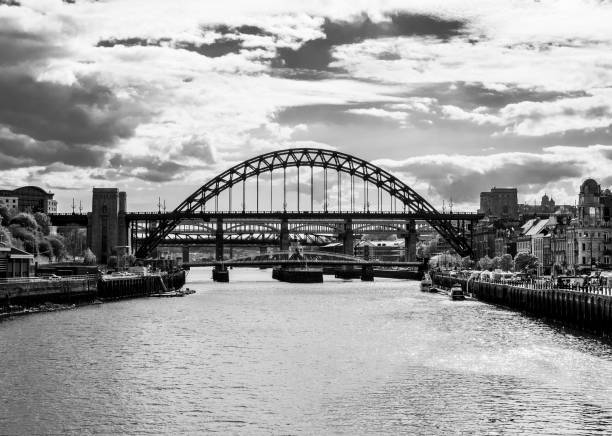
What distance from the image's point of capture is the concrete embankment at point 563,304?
6925 cm

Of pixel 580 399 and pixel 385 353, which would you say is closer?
pixel 580 399

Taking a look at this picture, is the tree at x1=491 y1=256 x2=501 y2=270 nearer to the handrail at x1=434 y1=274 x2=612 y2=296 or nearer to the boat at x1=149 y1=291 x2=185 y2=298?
the handrail at x1=434 y1=274 x2=612 y2=296

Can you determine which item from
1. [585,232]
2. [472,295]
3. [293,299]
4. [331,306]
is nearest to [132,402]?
[331,306]

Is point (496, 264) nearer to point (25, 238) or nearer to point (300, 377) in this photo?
point (25, 238)

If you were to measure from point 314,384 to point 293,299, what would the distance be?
7587cm

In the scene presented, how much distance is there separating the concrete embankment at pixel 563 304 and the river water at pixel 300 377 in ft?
6.98

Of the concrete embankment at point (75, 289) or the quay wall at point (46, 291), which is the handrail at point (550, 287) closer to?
the concrete embankment at point (75, 289)

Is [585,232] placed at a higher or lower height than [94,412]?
higher

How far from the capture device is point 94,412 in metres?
42.2

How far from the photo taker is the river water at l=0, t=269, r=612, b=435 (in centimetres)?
4016

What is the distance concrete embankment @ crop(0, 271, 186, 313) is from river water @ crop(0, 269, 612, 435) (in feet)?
14.4

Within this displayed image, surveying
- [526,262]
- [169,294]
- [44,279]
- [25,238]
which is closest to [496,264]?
[526,262]

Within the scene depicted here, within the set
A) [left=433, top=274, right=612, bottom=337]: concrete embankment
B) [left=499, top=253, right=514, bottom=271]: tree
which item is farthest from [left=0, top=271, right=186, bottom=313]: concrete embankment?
[left=499, top=253, right=514, bottom=271]: tree

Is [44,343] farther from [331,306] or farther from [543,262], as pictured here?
[543,262]
